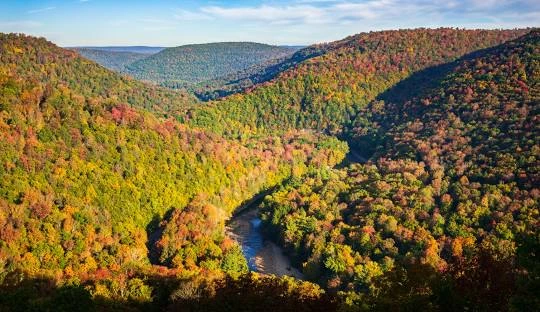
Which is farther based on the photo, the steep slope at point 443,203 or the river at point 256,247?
the river at point 256,247

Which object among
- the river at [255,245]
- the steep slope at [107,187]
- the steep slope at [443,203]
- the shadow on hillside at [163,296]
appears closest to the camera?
the steep slope at [443,203]

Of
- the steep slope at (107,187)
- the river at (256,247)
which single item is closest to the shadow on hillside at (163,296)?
the steep slope at (107,187)

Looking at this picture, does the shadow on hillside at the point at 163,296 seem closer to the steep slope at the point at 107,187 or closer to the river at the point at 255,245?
the steep slope at the point at 107,187

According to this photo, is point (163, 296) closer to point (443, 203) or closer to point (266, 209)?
point (266, 209)

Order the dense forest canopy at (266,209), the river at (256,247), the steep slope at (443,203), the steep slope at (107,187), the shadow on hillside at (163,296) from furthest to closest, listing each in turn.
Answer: the river at (256,247) < the steep slope at (107,187) < the dense forest canopy at (266,209) < the shadow on hillside at (163,296) < the steep slope at (443,203)

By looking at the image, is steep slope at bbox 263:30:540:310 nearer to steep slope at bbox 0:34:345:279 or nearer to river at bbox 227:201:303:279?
river at bbox 227:201:303:279

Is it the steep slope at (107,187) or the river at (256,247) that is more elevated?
the steep slope at (107,187)

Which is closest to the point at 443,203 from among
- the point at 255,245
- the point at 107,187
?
the point at 255,245
